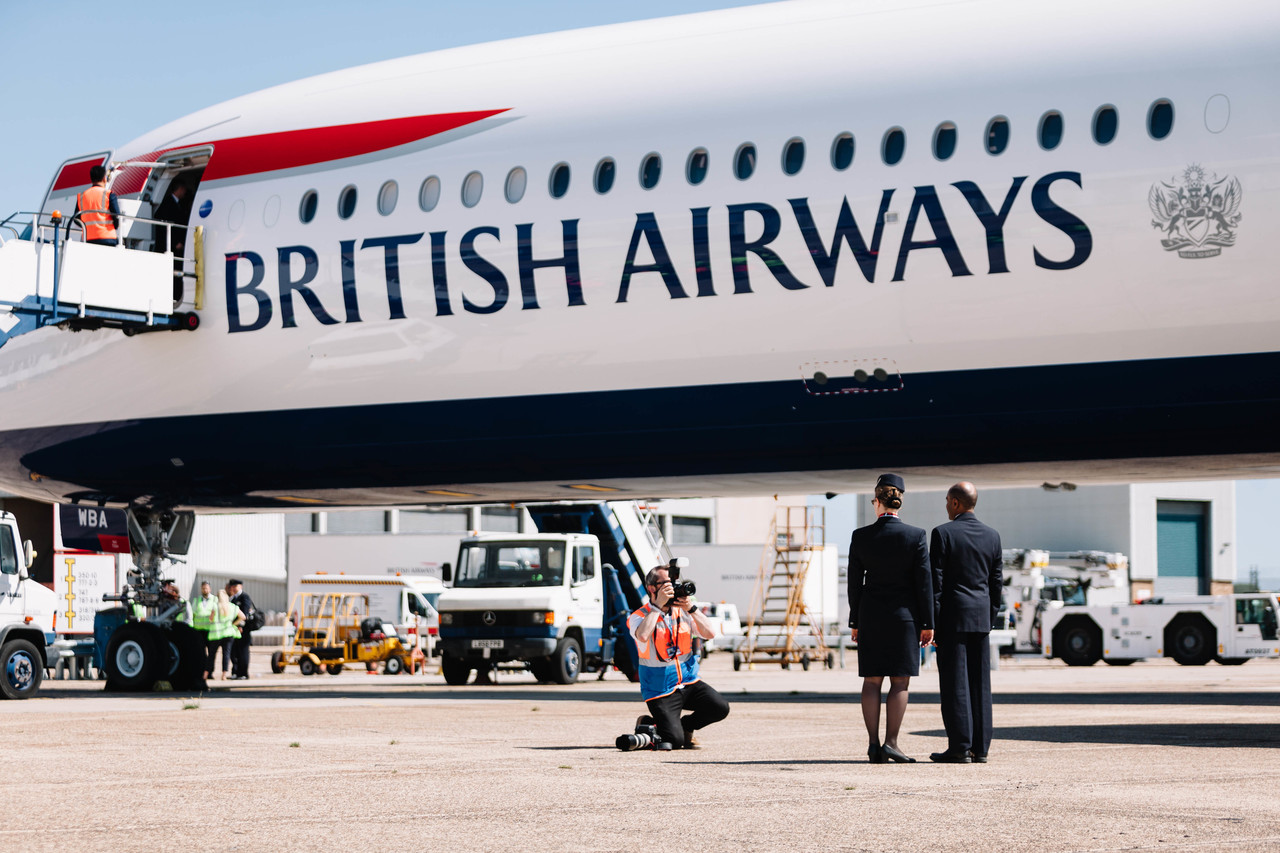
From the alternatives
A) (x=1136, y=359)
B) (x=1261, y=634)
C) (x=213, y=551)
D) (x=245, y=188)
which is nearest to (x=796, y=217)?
(x=1136, y=359)

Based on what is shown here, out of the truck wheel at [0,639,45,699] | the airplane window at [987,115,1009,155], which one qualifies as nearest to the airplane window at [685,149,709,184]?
the airplane window at [987,115,1009,155]

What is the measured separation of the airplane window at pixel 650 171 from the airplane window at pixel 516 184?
1.48 meters

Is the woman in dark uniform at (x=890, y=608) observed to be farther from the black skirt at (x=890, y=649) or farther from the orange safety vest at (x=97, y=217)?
the orange safety vest at (x=97, y=217)

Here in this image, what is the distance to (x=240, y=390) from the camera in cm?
2062

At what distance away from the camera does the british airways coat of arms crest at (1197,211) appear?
49.8 ft

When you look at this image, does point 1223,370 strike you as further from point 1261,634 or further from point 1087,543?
point 1087,543

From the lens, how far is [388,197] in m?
19.5

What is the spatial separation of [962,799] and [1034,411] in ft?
26.8

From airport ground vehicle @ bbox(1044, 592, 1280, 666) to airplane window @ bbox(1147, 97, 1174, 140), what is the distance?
26140mm

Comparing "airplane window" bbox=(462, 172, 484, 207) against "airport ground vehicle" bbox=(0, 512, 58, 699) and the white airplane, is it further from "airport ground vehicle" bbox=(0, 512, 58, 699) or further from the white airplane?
"airport ground vehicle" bbox=(0, 512, 58, 699)

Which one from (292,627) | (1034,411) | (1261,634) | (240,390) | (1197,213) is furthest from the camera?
(292,627)

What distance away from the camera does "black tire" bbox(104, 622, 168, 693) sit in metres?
22.7

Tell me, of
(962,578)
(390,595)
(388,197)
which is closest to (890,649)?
(962,578)

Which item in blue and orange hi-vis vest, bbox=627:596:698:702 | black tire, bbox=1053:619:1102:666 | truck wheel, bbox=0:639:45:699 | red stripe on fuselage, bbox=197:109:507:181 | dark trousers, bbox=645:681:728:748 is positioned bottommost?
black tire, bbox=1053:619:1102:666
